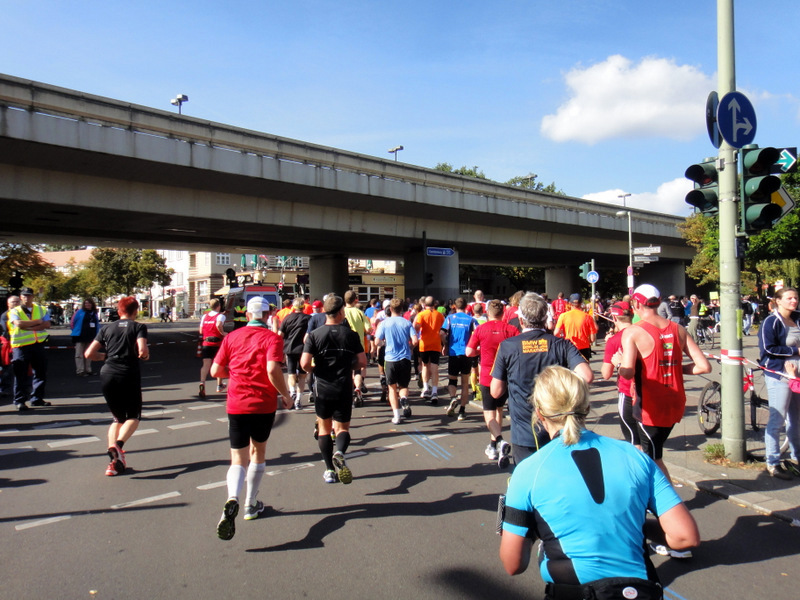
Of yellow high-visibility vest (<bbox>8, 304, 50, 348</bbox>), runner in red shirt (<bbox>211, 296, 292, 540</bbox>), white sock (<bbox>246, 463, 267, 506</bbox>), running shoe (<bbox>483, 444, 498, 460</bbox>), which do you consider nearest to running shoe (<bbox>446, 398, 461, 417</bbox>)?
running shoe (<bbox>483, 444, 498, 460</bbox>)

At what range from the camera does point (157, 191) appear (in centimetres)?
1909

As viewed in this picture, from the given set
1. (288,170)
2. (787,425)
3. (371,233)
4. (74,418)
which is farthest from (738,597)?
(371,233)

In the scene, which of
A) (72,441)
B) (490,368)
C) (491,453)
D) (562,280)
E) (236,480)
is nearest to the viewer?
(236,480)

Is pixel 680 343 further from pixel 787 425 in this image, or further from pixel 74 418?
pixel 74 418

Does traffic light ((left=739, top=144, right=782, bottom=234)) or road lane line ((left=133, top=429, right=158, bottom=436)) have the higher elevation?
traffic light ((left=739, top=144, right=782, bottom=234))

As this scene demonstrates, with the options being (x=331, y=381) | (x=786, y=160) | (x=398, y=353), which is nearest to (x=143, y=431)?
(x=398, y=353)

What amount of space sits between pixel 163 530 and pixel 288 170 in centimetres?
1640

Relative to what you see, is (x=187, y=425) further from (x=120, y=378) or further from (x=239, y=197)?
(x=239, y=197)

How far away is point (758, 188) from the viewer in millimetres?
5902

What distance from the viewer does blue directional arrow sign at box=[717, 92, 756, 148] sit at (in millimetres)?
5941

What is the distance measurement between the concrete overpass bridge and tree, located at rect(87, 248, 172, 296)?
24.7 m

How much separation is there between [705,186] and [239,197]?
17.7m

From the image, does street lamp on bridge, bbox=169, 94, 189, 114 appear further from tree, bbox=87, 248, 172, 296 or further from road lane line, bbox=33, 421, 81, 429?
tree, bbox=87, 248, 172, 296

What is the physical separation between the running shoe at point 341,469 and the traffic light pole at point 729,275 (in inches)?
155
